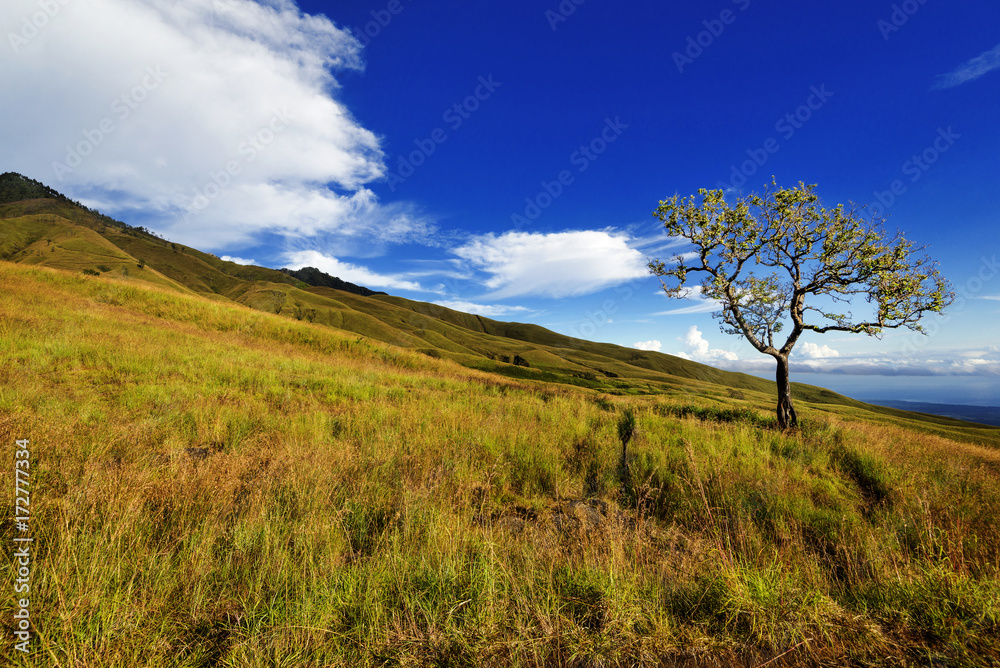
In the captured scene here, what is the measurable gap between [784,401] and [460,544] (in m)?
15.5

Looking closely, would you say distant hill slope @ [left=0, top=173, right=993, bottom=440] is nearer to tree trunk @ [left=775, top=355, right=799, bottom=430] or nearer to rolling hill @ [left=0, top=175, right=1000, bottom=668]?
tree trunk @ [left=775, top=355, right=799, bottom=430]

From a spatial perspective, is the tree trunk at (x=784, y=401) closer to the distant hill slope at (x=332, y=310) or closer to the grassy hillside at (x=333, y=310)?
the distant hill slope at (x=332, y=310)

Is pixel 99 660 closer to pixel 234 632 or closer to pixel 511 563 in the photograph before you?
pixel 234 632

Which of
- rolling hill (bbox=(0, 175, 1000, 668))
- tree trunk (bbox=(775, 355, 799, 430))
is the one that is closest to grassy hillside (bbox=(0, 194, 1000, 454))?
tree trunk (bbox=(775, 355, 799, 430))

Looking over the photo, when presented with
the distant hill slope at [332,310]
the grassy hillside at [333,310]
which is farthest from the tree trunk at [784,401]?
the grassy hillside at [333,310]

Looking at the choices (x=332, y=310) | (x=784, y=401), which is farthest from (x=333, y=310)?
(x=784, y=401)

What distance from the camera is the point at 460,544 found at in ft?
12.6

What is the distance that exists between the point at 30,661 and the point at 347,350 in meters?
25.2

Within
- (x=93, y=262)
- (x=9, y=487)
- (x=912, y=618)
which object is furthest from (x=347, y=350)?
(x=93, y=262)

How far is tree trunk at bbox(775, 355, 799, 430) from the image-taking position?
13.6m

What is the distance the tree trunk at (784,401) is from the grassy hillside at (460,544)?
4823 mm

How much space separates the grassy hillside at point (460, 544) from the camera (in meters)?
2.55

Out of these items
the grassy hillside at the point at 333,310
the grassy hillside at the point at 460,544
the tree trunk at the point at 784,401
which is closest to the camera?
the grassy hillside at the point at 460,544

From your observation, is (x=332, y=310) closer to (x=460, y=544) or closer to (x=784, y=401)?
(x=784, y=401)
